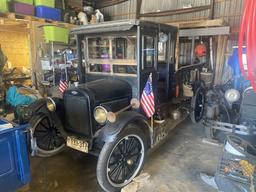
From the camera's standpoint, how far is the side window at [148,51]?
9.91 feet

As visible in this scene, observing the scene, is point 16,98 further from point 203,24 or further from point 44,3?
point 203,24

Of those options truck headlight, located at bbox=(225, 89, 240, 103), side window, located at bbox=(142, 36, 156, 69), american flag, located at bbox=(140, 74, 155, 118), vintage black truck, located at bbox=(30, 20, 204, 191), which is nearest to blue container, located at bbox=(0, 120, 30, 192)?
vintage black truck, located at bbox=(30, 20, 204, 191)

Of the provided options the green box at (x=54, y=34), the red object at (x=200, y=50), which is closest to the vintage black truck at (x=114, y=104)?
the red object at (x=200, y=50)

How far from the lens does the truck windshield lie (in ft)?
10.0

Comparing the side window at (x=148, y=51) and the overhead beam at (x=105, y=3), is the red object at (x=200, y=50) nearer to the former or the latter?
the side window at (x=148, y=51)

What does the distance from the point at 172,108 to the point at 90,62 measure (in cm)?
172

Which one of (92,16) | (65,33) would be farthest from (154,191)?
(92,16)

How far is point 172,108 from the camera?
3.94m

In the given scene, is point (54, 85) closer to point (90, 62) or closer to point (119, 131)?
point (90, 62)

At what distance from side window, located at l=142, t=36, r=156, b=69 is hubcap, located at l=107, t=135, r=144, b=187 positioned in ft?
3.74

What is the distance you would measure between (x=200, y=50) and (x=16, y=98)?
16.6 ft

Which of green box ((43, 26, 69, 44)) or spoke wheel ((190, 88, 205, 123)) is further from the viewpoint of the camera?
green box ((43, 26, 69, 44))

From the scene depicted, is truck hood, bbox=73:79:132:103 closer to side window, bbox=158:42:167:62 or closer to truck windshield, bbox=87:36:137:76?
truck windshield, bbox=87:36:137:76

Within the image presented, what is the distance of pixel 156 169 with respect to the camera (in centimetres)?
301
